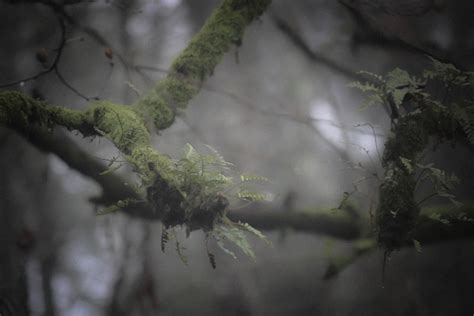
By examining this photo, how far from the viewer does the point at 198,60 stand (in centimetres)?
147

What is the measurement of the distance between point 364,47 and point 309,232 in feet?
3.33

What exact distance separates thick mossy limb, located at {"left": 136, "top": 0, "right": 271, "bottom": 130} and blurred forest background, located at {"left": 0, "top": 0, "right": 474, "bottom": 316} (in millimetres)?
349

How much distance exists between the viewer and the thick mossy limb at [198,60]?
1.36 metres

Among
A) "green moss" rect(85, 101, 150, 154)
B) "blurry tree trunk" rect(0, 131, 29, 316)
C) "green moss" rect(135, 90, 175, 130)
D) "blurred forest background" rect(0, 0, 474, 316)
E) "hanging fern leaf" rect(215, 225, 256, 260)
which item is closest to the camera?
"hanging fern leaf" rect(215, 225, 256, 260)

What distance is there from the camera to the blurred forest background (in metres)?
1.81

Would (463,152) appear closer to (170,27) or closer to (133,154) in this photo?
(133,154)

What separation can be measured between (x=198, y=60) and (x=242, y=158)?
85 cm

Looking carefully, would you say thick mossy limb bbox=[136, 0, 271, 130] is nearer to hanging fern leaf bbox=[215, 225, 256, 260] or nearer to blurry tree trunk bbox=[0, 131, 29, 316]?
hanging fern leaf bbox=[215, 225, 256, 260]

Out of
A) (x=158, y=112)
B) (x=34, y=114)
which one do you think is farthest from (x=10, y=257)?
(x=158, y=112)

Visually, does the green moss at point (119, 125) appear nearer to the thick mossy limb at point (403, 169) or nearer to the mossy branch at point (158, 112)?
the mossy branch at point (158, 112)

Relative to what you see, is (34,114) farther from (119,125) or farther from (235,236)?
(235,236)

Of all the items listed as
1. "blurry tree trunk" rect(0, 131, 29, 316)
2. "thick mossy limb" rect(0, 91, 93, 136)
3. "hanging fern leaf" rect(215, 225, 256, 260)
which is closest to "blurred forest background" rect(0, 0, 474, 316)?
"blurry tree trunk" rect(0, 131, 29, 316)

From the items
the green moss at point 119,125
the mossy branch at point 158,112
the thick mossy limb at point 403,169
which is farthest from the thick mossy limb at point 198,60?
the thick mossy limb at point 403,169

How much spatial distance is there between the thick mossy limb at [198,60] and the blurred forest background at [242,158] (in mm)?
349
